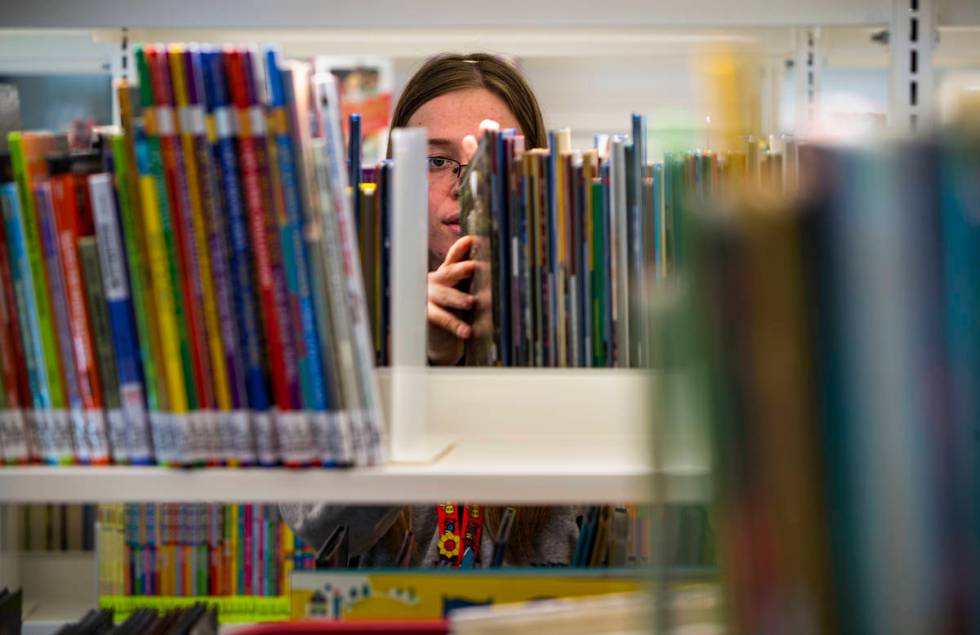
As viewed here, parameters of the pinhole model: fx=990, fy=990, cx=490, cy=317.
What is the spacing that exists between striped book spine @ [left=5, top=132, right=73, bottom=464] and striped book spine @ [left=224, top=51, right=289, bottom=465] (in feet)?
0.53

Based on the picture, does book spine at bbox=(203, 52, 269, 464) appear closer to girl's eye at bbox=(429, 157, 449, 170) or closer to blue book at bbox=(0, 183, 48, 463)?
blue book at bbox=(0, 183, 48, 463)

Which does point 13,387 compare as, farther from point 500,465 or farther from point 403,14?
point 403,14

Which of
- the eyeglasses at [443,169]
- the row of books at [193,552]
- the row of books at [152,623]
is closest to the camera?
the row of books at [152,623]

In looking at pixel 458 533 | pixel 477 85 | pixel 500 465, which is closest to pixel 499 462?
pixel 500 465

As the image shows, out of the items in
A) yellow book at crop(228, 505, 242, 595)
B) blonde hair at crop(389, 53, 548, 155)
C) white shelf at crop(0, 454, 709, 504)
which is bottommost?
yellow book at crop(228, 505, 242, 595)

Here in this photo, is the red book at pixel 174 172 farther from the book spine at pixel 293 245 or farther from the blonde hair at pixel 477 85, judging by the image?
the blonde hair at pixel 477 85

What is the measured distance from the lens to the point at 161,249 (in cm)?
69

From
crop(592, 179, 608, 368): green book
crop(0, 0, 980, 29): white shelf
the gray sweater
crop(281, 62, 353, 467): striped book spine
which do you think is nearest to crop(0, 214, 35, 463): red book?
crop(281, 62, 353, 467): striped book spine

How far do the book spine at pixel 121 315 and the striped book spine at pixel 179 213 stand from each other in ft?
0.12

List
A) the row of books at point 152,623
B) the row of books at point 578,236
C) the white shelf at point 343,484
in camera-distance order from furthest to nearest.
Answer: the row of books at point 578,236 → the row of books at point 152,623 → the white shelf at point 343,484

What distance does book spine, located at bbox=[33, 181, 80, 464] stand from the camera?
2.34 ft

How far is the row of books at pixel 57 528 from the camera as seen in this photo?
2111 millimetres

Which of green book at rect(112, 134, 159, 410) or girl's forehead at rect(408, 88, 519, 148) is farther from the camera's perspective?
girl's forehead at rect(408, 88, 519, 148)

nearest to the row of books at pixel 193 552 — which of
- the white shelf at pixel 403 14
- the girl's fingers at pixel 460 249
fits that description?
the white shelf at pixel 403 14
